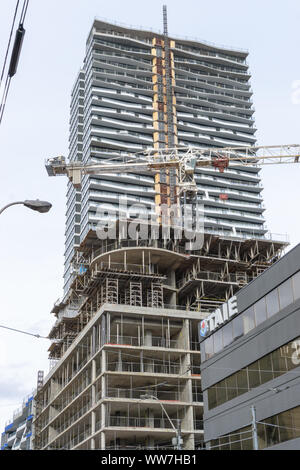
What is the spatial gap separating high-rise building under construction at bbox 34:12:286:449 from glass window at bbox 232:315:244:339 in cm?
906

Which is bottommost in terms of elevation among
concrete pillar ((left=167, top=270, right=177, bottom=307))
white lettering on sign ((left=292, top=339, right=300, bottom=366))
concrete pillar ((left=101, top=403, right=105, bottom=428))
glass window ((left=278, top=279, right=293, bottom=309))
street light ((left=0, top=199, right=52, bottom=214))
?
street light ((left=0, top=199, right=52, bottom=214))

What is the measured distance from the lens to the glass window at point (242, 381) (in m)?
46.4

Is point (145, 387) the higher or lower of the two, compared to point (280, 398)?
higher

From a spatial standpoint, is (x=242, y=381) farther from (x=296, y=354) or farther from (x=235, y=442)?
(x=296, y=354)

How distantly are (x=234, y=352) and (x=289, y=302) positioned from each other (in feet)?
27.4

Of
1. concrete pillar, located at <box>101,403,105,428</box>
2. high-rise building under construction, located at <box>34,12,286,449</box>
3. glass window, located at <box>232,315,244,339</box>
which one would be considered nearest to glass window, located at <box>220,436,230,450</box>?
high-rise building under construction, located at <box>34,12,286,449</box>

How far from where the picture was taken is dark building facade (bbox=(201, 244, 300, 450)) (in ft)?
135

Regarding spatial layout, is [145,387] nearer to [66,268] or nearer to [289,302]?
[289,302]

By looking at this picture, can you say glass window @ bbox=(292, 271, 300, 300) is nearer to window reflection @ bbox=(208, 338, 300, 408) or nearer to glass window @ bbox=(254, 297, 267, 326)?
window reflection @ bbox=(208, 338, 300, 408)

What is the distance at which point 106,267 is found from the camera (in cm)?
8281

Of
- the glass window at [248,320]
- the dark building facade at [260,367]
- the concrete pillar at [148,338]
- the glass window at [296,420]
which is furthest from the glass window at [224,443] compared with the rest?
the concrete pillar at [148,338]

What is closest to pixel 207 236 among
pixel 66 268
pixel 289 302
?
pixel 289 302

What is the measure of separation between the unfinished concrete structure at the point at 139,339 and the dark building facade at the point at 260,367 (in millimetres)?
17198
